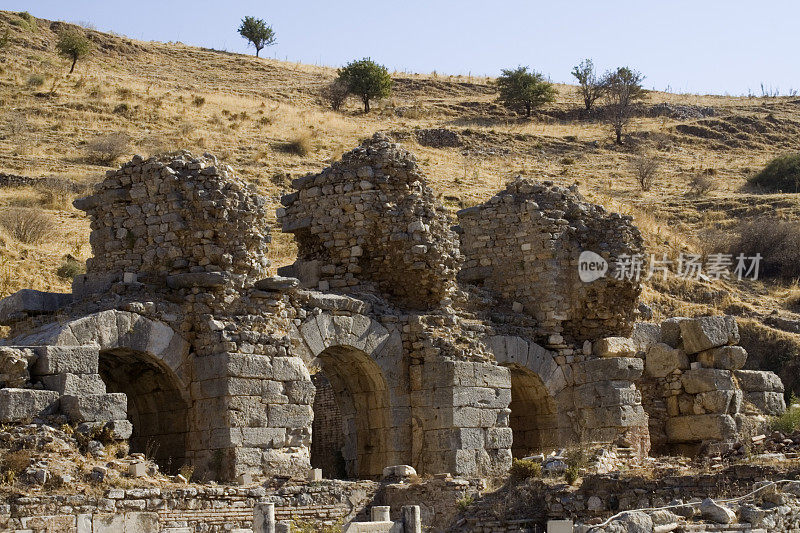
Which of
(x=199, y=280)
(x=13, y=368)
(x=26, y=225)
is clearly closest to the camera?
(x=13, y=368)

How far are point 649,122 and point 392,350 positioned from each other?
1570 inches

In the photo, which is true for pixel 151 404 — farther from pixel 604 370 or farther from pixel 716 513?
A: pixel 716 513

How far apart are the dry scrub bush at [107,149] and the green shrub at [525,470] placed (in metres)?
22.6

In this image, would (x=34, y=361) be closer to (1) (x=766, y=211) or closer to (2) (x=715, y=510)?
(2) (x=715, y=510)

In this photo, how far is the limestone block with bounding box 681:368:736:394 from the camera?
19.4m

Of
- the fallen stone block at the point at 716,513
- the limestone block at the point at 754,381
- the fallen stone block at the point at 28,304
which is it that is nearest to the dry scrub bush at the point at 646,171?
the limestone block at the point at 754,381

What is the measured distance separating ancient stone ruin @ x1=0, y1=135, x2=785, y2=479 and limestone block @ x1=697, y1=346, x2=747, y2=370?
4cm

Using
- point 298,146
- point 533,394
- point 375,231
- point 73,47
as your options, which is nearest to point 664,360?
point 533,394

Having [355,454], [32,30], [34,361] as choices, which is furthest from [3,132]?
[34,361]

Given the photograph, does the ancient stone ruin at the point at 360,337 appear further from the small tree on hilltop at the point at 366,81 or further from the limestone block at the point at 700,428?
the small tree on hilltop at the point at 366,81

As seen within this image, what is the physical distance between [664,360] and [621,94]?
1398 inches

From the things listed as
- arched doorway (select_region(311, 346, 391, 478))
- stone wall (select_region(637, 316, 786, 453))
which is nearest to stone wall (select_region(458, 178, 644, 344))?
stone wall (select_region(637, 316, 786, 453))

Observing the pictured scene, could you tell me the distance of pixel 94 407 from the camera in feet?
39.3

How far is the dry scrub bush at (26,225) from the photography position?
26.0 metres
